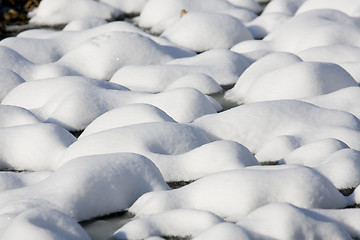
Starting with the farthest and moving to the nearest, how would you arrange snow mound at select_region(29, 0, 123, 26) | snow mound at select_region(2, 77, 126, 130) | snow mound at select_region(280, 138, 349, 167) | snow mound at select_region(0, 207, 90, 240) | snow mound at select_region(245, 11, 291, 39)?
snow mound at select_region(29, 0, 123, 26)
snow mound at select_region(245, 11, 291, 39)
snow mound at select_region(2, 77, 126, 130)
snow mound at select_region(280, 138, 349, 167)
snow mound at select_region(0, 207, 90, 240)

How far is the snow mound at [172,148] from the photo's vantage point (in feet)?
7.57

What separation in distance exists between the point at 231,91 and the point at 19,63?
1.12 metres

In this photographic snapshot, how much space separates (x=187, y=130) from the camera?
2.55 meters

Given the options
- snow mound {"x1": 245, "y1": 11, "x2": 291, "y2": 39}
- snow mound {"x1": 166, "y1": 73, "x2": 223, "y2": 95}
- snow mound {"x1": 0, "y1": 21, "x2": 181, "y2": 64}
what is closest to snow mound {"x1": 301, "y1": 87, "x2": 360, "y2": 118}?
snow mound {"x1": 166, "y1": 73, "x2": 223, "y2": 95}

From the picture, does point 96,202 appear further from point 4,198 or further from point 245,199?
point 245,199

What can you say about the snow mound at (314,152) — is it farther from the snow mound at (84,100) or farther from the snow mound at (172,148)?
the snow mound at (84,100)

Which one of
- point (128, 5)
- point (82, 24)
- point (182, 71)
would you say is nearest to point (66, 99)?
point (182, 71)

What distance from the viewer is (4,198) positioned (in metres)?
2.09

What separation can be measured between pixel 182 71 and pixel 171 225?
5.65 ft

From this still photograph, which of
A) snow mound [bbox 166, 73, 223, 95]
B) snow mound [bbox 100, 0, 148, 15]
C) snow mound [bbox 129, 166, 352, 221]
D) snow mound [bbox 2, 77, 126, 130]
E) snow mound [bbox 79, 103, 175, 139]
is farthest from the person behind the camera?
snow mound [bbox 100, 0, 148, 15]

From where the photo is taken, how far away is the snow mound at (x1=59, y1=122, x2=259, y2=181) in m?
2.31

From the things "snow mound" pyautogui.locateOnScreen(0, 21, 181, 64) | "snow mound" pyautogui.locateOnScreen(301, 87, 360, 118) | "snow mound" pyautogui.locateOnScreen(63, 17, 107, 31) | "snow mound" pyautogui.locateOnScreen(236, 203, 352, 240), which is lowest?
"snow mound" pyautogui.locateOnScreen(63, 17, 107, 31)

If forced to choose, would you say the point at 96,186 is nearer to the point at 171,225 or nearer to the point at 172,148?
the point at 171,225

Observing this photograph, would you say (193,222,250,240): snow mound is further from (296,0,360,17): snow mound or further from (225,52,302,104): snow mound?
(296,0,360,17): snow mound
